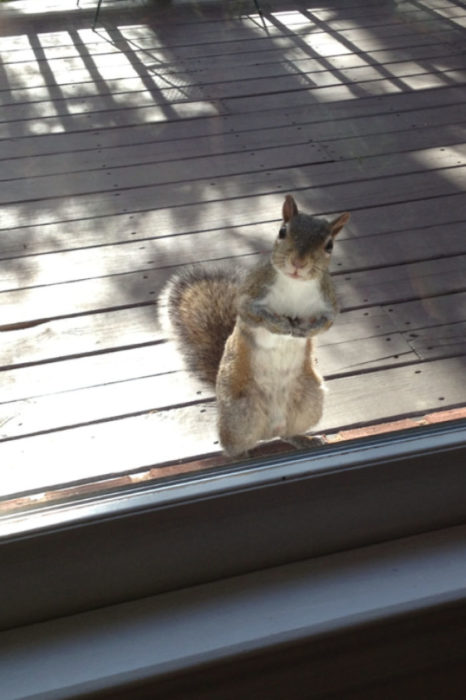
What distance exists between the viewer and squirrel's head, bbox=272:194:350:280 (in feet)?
3.34

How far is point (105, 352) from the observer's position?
1.28 meters

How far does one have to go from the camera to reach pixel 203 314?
131cm

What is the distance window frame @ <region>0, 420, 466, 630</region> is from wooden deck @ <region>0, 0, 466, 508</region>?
0.10 meters

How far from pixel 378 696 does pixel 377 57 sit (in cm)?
140

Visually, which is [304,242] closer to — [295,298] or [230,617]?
[295,298]

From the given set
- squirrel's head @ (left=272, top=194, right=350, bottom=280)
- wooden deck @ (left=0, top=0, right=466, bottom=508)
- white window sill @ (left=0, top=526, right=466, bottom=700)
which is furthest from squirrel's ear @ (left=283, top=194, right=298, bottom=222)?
white window sill @ (left=0, top=526, right=466, bottom=700)

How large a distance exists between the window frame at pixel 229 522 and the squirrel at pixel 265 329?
0.12 meters

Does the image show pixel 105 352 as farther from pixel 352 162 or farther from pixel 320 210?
pixel 352 162

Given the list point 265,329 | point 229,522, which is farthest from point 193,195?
point 229,522

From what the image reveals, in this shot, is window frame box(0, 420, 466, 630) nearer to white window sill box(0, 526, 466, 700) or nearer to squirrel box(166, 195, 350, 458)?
white window sill box(0, 526, 466, 700)

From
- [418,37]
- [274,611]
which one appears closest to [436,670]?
[274,611]

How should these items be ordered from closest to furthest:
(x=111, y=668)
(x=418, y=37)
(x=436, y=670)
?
(x=111, y=668) < (x=436, y=670) < (x=418, y=37)

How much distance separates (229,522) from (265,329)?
347 mm

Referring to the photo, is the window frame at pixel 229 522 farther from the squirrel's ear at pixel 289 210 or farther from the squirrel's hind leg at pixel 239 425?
the squirrel's ear at pixel 289 210
